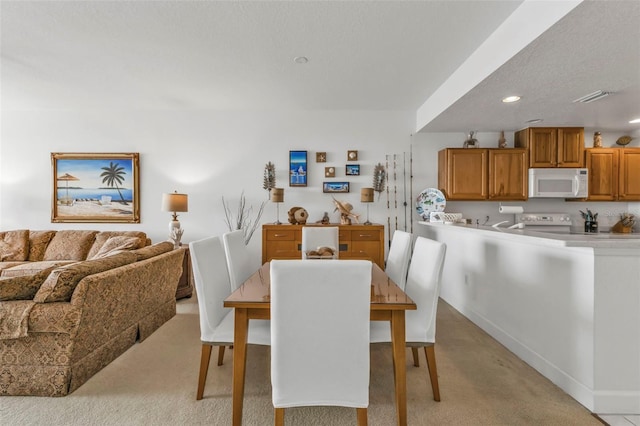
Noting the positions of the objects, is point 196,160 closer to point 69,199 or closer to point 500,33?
point 69,199

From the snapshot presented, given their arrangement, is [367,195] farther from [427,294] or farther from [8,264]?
[8,264]

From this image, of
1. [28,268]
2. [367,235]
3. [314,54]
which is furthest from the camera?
[367,235]

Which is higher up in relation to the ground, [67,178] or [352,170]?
[352,170]

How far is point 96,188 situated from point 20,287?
10.1 ft

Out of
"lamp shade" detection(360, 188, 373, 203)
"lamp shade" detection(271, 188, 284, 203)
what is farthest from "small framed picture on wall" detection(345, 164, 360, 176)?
"lamp shade" detection(271, 188, 284, 203)

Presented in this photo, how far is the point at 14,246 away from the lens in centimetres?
385

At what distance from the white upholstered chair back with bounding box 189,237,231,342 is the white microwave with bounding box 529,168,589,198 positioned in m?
4.07

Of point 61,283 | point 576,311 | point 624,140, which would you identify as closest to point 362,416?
point 576,311

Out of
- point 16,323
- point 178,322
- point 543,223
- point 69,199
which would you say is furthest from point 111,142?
point 543,223

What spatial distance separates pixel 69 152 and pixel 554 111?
20.7 ft

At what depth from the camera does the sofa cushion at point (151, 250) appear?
261 cm

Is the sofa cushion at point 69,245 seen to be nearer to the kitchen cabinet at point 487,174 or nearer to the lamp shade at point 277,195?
the lamp shade at point 277,195

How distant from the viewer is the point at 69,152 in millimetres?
4418

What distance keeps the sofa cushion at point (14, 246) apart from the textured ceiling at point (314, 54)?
1771 millimetres
